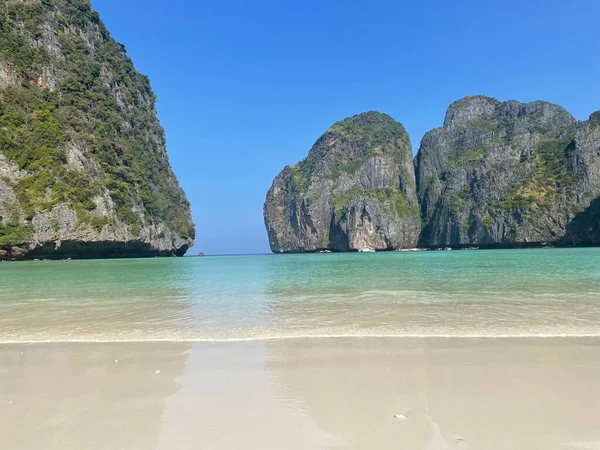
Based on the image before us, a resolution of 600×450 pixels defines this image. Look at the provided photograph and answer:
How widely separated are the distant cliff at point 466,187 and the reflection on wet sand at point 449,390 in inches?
4091

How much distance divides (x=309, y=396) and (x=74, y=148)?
54.1 m

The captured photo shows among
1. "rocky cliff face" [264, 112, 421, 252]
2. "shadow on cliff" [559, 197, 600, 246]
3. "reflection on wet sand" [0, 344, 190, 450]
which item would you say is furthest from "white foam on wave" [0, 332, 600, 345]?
"rocky cliff face" [264, 112, 421, 252]

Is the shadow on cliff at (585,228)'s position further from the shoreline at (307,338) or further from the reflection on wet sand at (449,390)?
the reflection on wet sand at (449,390)

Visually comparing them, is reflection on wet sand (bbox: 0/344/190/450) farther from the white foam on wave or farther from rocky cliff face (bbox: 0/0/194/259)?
rocky cliff face (bbox: 0/0/194/259)

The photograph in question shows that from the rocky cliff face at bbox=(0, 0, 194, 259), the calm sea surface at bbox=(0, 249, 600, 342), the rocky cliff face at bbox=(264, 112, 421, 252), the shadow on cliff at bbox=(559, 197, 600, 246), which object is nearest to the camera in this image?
the calm sea surface at bbox=(0, 249, 600, 342)

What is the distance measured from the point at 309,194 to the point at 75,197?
89.4m

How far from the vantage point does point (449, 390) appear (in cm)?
322

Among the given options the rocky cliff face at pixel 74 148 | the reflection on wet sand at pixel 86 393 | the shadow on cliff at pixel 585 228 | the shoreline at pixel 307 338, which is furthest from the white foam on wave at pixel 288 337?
the shadow on cliff at pixel 585 228

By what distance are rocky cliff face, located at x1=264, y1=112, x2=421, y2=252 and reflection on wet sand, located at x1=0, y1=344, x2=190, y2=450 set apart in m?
109

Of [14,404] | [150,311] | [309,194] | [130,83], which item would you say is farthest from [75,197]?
[309,194]

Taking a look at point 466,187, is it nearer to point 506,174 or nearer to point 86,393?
point 506,174

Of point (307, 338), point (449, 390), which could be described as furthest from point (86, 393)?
point (449, 390)

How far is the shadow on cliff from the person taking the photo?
283 feet

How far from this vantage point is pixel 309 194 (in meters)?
129
